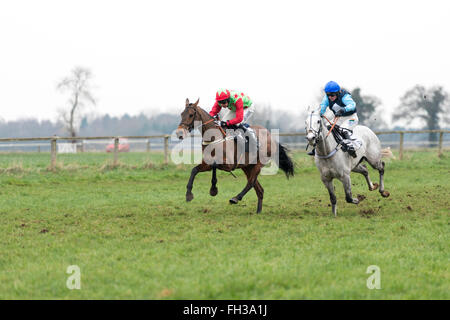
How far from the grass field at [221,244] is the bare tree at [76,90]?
3884 cm

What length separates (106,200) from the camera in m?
12.1

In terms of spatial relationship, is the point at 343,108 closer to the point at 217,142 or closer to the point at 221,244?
the point at 217,142

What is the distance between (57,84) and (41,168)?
35.0 metres

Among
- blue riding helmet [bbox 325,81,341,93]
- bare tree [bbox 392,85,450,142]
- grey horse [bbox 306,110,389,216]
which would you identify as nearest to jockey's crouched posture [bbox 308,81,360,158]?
blue riding helmet [bbox 325,81,341,93]

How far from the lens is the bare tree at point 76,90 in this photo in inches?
2007

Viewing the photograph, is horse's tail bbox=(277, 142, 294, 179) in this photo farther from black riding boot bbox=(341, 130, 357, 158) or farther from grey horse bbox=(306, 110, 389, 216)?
black riding boot bbox=(341, 130, 357, 158)

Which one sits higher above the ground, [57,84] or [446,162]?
[57,84]

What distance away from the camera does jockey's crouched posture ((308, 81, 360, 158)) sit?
9406 millimetres


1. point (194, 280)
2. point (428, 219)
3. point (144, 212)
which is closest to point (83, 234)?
point (144, 212)

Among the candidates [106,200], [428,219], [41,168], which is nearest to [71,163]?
[41,168]

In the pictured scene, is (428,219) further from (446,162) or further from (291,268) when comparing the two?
(446,162)

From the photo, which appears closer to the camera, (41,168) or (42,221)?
(42,221)
